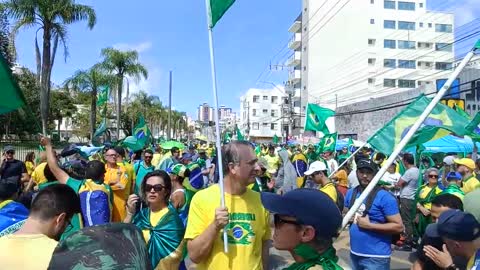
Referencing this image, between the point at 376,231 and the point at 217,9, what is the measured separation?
2.42m

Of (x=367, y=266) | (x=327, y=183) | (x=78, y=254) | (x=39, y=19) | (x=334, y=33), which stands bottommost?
(x=367, y=266)

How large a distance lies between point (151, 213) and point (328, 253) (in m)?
2.04

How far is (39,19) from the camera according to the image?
1961 centimetres

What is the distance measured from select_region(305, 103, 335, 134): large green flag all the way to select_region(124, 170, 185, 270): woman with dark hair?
11257mm

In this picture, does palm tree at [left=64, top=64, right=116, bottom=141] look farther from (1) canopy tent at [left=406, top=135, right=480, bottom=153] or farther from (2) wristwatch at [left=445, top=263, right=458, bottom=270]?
(2) wristwatch at [left=445, top=263, right=458, bottom=270]

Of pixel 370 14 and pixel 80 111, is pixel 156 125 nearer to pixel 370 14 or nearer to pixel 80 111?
pixel 80 111

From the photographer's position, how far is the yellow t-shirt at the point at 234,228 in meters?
3.01

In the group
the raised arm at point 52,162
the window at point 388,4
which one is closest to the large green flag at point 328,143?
the raised arm at point 52,162

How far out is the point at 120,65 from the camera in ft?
113

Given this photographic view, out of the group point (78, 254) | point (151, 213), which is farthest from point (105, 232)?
point (151, 213)

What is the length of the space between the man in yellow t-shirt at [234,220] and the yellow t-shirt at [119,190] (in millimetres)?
2555

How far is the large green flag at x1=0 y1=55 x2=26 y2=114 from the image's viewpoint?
363cm

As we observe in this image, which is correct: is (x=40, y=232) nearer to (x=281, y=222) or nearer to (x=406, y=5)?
(x=281, y=222)

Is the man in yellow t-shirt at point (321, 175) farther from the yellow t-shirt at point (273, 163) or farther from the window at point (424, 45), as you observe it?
the window at point (424, 45)
